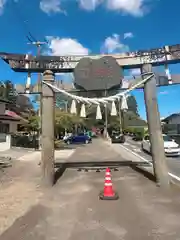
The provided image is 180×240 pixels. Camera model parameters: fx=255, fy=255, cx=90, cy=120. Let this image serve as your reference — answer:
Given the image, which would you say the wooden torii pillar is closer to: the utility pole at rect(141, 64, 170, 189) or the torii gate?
the torii gate

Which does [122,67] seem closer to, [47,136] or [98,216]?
[47,136]

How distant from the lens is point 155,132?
886 cm

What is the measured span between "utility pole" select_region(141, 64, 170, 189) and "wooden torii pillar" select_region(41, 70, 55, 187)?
3454mm

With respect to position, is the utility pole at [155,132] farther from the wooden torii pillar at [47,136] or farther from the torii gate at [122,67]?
the wooden torii pillar at [47,136]

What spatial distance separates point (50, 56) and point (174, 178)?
22.8 feet

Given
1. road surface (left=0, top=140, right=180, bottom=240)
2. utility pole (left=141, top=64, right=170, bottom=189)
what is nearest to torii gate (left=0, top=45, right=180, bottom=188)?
utility pole (left=141, top=64, right=170, bottom=189)

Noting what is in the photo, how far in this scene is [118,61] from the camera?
32.0ft

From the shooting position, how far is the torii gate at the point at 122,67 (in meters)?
8.77

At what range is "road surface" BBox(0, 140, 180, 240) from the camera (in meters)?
4.59

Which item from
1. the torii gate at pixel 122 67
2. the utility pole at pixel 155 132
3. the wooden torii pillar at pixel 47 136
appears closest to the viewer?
the utility pole at pixel 155 132

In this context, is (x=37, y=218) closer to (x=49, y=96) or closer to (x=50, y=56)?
(x=49, y=96)

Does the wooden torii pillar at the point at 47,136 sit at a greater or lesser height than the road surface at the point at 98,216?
greater

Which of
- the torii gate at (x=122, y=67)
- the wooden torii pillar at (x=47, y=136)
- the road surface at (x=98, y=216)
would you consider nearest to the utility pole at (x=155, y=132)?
the torii gate at (x=122, y=67)

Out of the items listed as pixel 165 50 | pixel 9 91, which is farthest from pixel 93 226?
pixel 9 91
